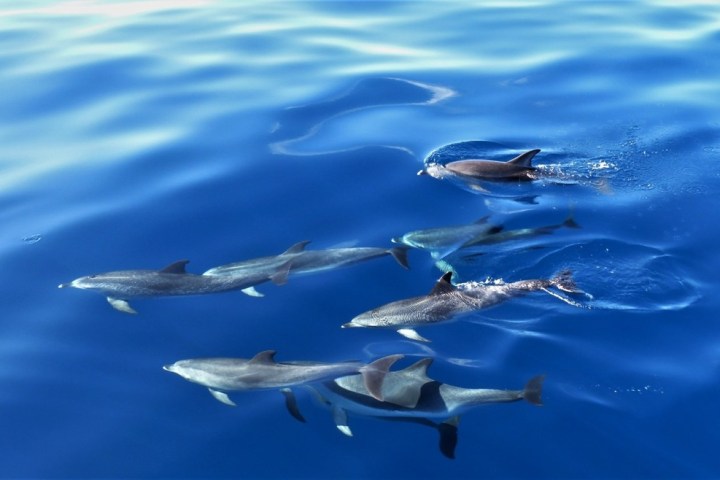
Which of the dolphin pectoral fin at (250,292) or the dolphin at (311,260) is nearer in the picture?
the dolphin pectoral fin at (250,292)

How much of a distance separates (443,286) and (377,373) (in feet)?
5.04

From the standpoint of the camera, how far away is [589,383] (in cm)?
741

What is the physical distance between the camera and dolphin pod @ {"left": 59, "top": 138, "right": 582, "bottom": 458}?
7.06m

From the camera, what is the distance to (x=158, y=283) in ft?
28.6

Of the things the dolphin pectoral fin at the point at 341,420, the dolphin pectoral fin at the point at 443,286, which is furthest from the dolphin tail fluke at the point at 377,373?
the dolphin pectoral fin at the point at 443,286

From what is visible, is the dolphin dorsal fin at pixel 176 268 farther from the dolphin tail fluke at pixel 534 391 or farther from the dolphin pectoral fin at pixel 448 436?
the dolphin tail fluke at pixel 534 391

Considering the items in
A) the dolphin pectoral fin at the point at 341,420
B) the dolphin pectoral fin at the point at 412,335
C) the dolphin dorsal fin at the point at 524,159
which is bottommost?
the dolphin pectoral fin at the point at 341,420

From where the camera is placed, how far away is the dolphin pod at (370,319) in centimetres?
706

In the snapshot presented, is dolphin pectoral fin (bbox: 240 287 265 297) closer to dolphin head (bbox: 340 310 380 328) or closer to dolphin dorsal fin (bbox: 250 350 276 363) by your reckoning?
dolphin head (bbox: 340 310 380 328)

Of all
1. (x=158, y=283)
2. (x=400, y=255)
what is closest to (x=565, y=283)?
(x=400, y=255)

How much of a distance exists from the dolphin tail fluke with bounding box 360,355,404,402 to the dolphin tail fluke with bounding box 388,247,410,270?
75.7 inches

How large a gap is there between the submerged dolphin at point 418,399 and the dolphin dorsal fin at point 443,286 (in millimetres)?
1269

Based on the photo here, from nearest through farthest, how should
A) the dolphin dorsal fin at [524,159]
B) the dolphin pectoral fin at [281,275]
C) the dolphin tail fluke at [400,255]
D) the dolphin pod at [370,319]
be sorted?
the dolphin pod at [370,319] → the dolphin pectoral fin at [281,275] → the dolphin tail fluke at [400,255] → the dolphin dorsal fin at [524,159]

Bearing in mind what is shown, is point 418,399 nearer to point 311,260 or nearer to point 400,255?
point 400,255
